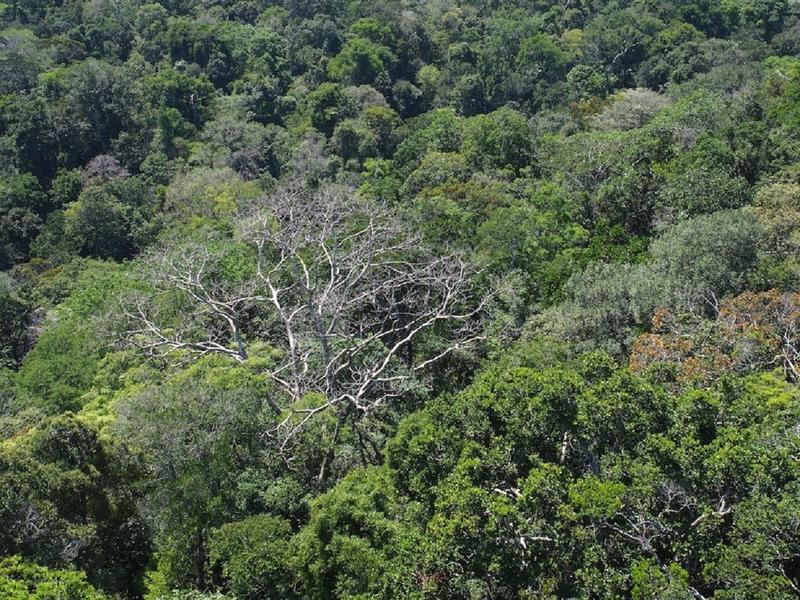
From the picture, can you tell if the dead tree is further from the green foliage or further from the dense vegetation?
the green foliage

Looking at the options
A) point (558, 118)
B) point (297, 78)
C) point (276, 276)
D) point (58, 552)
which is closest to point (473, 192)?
point (276, 276)

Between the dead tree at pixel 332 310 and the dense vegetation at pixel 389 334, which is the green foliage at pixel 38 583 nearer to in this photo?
the dense vegetation at pixel 389 334

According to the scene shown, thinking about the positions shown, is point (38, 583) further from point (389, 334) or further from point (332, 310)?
point (389, 334)

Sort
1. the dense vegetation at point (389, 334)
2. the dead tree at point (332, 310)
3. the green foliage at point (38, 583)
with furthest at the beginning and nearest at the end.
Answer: the dead tree at point (332, 310) → the green foliage at point (38, 583) → the dense vegetation at point (389, 334)

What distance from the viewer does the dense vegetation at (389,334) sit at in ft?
34.1

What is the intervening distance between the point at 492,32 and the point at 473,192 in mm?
40348

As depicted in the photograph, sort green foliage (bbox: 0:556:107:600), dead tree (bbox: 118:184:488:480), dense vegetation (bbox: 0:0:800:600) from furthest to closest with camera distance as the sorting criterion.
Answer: dead tree (bbox: 118:184:488:480)
green foliage (bbox: 0:556:107:600)
dense vegetation (bbox: 0:0:800:600)

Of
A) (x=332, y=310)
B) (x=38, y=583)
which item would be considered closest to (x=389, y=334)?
(x=332, y=310)

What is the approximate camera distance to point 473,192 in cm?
3117

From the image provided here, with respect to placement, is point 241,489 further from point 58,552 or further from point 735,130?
point 735,130

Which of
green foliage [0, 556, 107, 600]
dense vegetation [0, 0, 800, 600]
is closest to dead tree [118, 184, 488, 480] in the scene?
dense vegetation [0, 0, 800, 600]

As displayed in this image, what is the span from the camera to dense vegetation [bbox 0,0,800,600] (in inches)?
409

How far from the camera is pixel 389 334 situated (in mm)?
26156

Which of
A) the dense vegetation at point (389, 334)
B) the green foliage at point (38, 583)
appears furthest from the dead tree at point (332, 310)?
the green foliage at point (38, 583)
